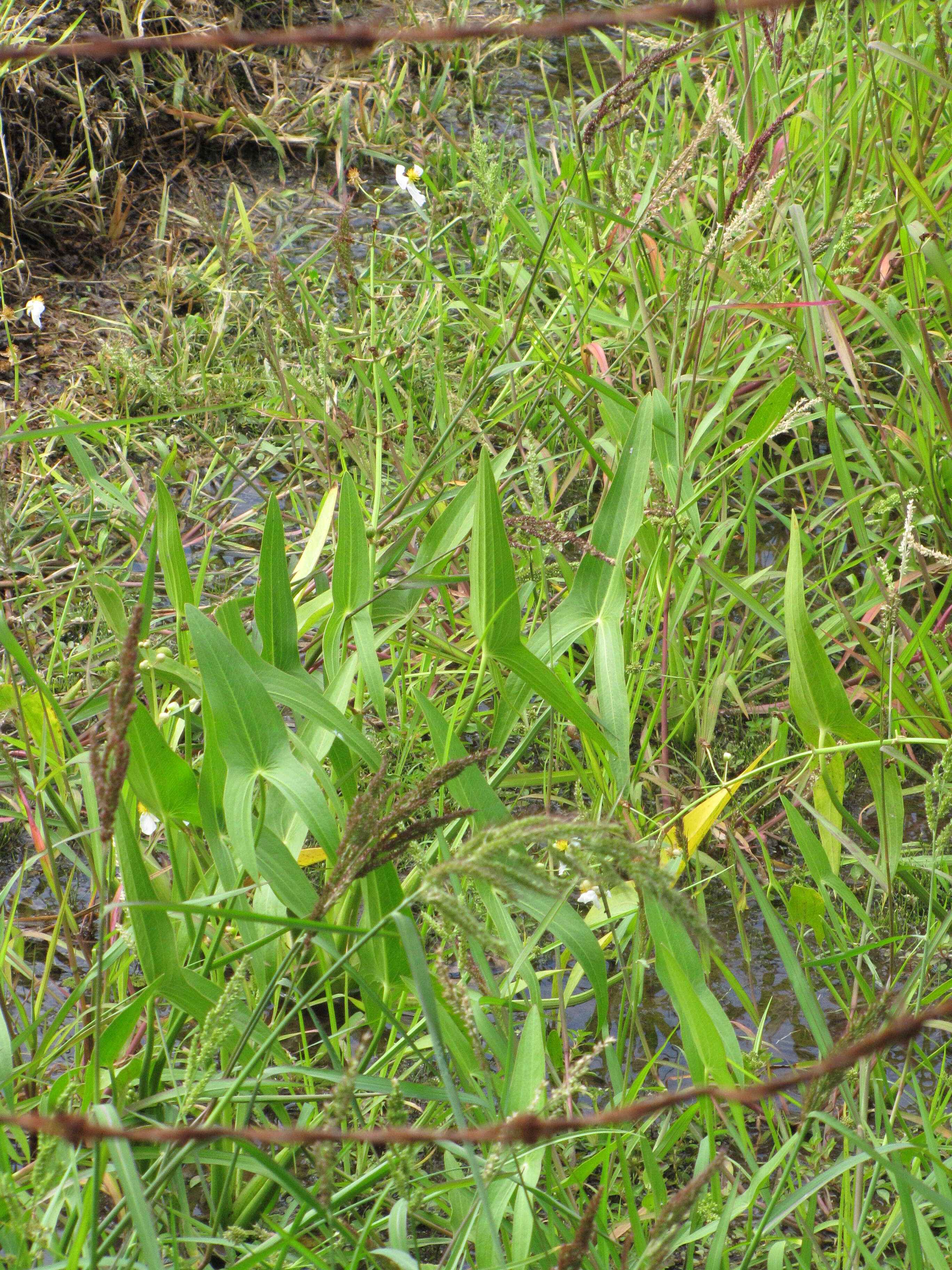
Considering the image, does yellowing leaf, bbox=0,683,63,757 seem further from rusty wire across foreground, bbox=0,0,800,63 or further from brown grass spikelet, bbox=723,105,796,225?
brown grass spikelet, bbox=723,105,796,225

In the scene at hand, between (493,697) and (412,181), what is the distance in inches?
60.3

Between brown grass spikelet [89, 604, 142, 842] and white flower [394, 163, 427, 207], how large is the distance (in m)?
1.67

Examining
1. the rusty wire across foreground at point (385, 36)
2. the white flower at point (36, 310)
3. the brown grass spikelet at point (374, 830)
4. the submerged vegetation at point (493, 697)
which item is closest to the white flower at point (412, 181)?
A: the submerged vegetation at point (493, 697)

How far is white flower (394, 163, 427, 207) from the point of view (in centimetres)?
206

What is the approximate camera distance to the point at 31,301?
1.98 metres

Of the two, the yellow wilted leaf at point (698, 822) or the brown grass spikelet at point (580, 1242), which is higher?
the brown grass spikelet at point (580, 1242)

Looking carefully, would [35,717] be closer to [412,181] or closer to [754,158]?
[754,158]

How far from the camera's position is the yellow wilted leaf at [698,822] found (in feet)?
3.76

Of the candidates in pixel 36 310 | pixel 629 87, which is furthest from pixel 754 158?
pixel 36 310

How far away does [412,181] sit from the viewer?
249cm

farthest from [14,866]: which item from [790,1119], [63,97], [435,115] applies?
[435,115]

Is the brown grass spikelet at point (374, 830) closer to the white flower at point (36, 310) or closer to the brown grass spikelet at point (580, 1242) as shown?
the brown grass spikelet at point (580, 1242)

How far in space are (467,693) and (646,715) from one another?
25 cm

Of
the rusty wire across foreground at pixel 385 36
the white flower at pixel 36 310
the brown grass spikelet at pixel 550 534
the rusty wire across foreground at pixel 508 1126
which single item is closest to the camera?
the rusty wire across foreground at pixel 508 1126
